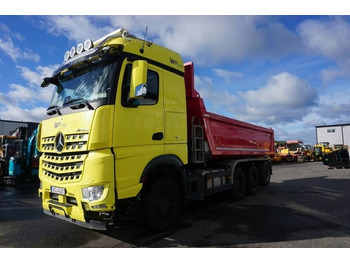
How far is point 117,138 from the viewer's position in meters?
3.99

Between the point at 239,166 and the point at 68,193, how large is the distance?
5.64 m

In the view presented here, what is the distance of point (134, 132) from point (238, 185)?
4.84m

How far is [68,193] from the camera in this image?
159 inches

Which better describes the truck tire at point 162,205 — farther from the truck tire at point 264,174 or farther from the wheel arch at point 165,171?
the truck tire at point 264,174

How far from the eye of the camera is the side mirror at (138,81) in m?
3.96

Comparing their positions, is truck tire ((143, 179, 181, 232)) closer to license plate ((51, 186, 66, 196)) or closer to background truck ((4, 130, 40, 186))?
license plate ((51, 186, 66, 196))

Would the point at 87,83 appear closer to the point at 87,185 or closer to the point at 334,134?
the point at 87,185

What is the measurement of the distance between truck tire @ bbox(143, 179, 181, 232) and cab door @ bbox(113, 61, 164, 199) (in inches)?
16.7

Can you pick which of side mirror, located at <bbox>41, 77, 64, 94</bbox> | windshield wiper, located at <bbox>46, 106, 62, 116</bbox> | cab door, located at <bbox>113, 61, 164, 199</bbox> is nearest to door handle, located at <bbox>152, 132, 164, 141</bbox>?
cab door, located at <bbox>113, 61, 164, 199</bbox>

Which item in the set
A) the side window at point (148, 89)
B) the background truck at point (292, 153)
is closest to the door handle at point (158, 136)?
the side window at point (148, 89)

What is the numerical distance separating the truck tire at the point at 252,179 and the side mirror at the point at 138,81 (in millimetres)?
5927

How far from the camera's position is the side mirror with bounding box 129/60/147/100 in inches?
156

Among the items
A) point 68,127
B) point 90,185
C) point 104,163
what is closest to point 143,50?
point 68,127

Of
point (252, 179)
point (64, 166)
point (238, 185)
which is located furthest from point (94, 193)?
point (252, 179)
